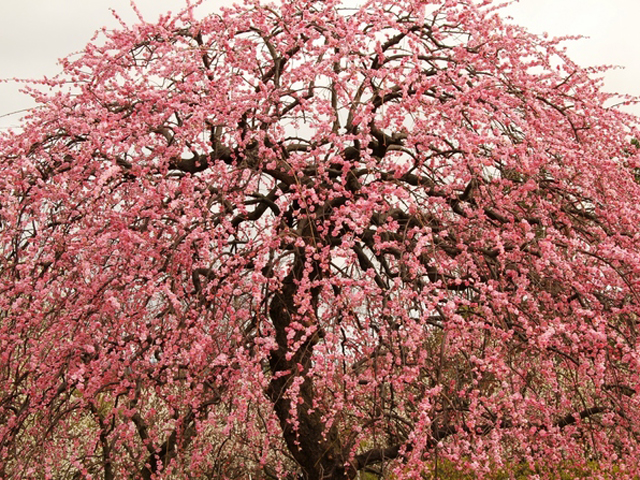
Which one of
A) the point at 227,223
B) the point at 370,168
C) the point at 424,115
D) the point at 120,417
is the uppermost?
the point at 424,115

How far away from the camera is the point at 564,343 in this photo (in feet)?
12.0

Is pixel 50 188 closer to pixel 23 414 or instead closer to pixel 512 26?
pixel 23 414

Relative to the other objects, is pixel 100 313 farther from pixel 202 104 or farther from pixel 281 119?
pixel 281 119

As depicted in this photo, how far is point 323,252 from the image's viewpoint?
3609 millimetres

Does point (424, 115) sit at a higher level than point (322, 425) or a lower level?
higher

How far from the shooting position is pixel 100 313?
12.7ft

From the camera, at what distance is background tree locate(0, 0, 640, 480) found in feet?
11.3

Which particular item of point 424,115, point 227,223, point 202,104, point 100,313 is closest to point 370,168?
point 424,115

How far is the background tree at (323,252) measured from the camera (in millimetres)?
3445

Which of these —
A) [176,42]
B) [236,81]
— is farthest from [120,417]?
[176,42]

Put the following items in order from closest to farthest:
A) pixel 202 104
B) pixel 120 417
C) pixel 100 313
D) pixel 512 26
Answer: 1. pixel 120 417
2. pixel 100 313
3. pixel 202 104
4. pixel 512 26

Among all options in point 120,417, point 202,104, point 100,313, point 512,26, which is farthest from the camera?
point 512,26

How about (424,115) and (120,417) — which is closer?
(120,417)

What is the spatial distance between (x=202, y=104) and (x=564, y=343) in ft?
8.75
